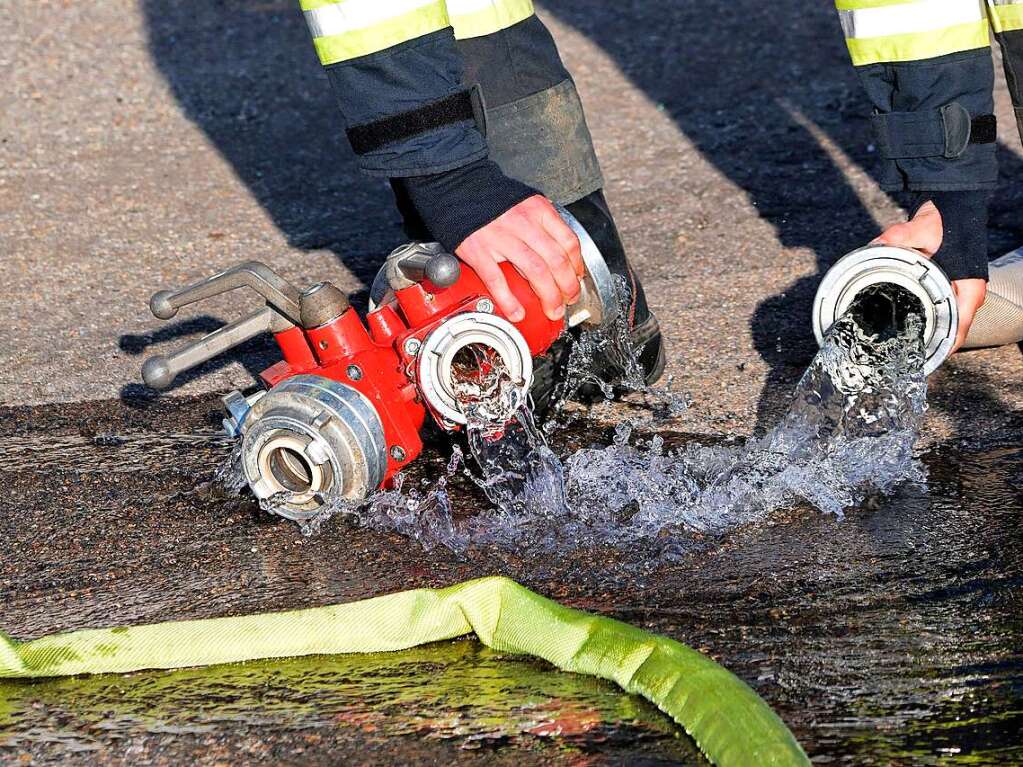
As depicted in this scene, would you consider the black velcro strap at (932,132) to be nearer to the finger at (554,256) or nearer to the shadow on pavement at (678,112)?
the shadow on pavement at (678,112)

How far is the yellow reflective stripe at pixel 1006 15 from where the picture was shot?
2895mm

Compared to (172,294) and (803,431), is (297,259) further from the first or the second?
(803,431)

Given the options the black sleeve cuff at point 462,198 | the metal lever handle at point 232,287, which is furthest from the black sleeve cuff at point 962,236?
the metal lever handle at point 232,287

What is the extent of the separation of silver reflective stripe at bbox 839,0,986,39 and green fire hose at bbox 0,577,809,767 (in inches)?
59.2

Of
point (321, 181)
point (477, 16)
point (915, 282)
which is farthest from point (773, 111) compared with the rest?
point (915, 282)

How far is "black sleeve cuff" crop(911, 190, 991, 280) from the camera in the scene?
2729 mm

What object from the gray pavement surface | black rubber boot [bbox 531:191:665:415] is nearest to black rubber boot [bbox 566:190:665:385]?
black rubber boot [bbox 531:191:665:415]

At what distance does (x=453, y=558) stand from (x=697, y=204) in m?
2.14

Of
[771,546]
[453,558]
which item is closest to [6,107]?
[453,558]

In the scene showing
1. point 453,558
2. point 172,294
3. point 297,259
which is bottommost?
point 453,558

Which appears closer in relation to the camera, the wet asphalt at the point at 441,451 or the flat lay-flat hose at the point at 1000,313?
the wet asphalt at the point at 441,451

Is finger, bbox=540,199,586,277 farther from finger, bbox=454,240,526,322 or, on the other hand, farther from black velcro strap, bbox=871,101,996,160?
black velcro strap, bbox=871,101,996,160

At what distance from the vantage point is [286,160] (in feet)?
16.1

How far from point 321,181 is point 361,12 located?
2.25m
